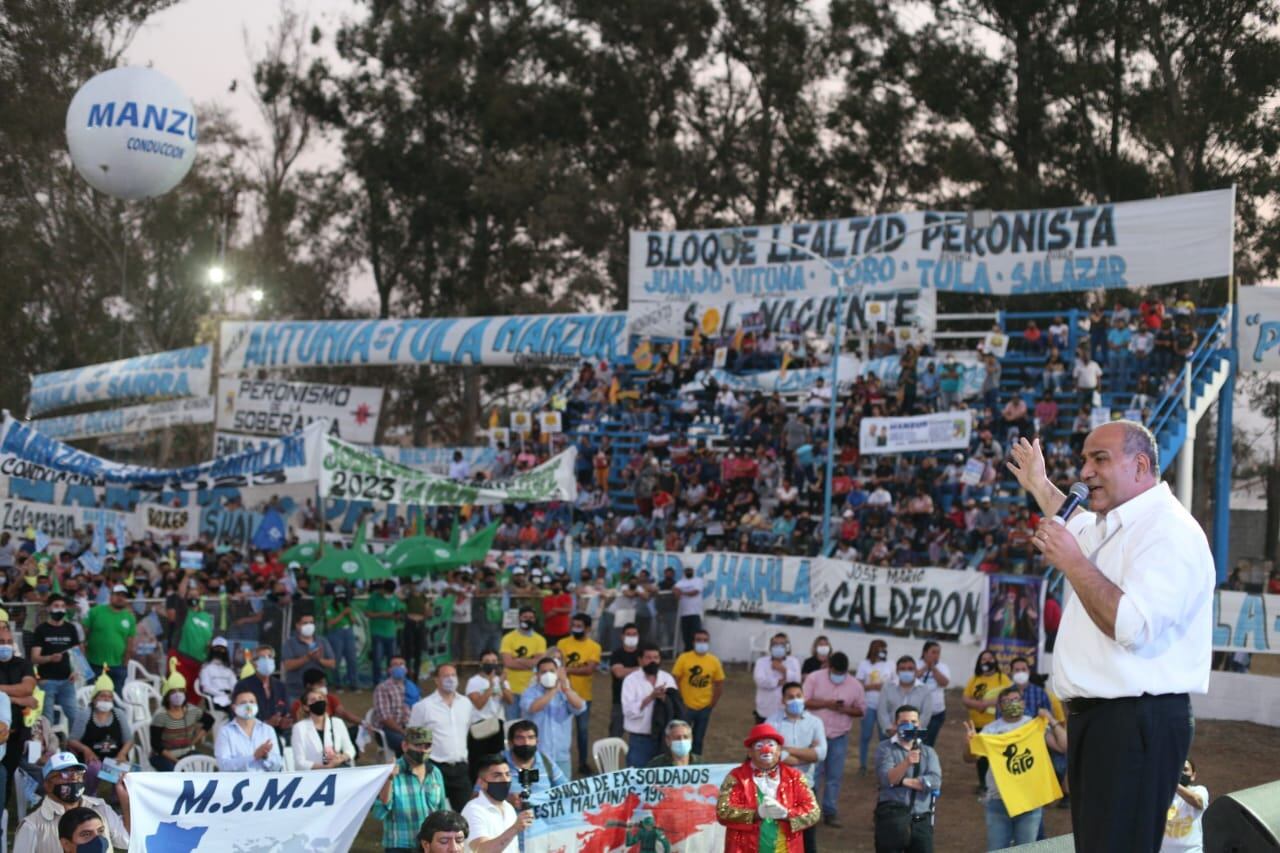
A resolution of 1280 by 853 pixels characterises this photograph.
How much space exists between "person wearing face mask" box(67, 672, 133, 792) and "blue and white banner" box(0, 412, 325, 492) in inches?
296

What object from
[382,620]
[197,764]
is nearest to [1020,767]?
[197,764]

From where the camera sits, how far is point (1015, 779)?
11.9m

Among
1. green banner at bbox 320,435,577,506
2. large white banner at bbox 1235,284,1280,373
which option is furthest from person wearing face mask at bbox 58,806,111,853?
large white banner at bbox 1235,284,1280,373

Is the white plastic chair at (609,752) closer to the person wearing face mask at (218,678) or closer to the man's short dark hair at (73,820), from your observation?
the person wearing face mask at (218,678)

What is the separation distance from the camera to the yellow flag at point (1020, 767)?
38.8ft

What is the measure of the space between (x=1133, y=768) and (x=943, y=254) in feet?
82.6

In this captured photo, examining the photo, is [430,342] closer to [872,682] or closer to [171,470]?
[171,470]

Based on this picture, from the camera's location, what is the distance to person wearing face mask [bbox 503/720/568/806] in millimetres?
10742

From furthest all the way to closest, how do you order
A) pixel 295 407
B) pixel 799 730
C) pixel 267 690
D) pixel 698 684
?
pixel 295 407 < pixel 698 684 < pixel 267 690 < pixel 799 730

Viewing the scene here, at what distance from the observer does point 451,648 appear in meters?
22.3

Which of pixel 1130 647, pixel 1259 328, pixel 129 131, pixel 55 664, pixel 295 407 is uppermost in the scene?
pixel 129 131

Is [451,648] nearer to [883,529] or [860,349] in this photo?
[883,529]

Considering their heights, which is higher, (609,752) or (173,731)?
(173,731)

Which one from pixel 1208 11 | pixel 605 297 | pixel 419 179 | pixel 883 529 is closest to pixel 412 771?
pixel 883 529
